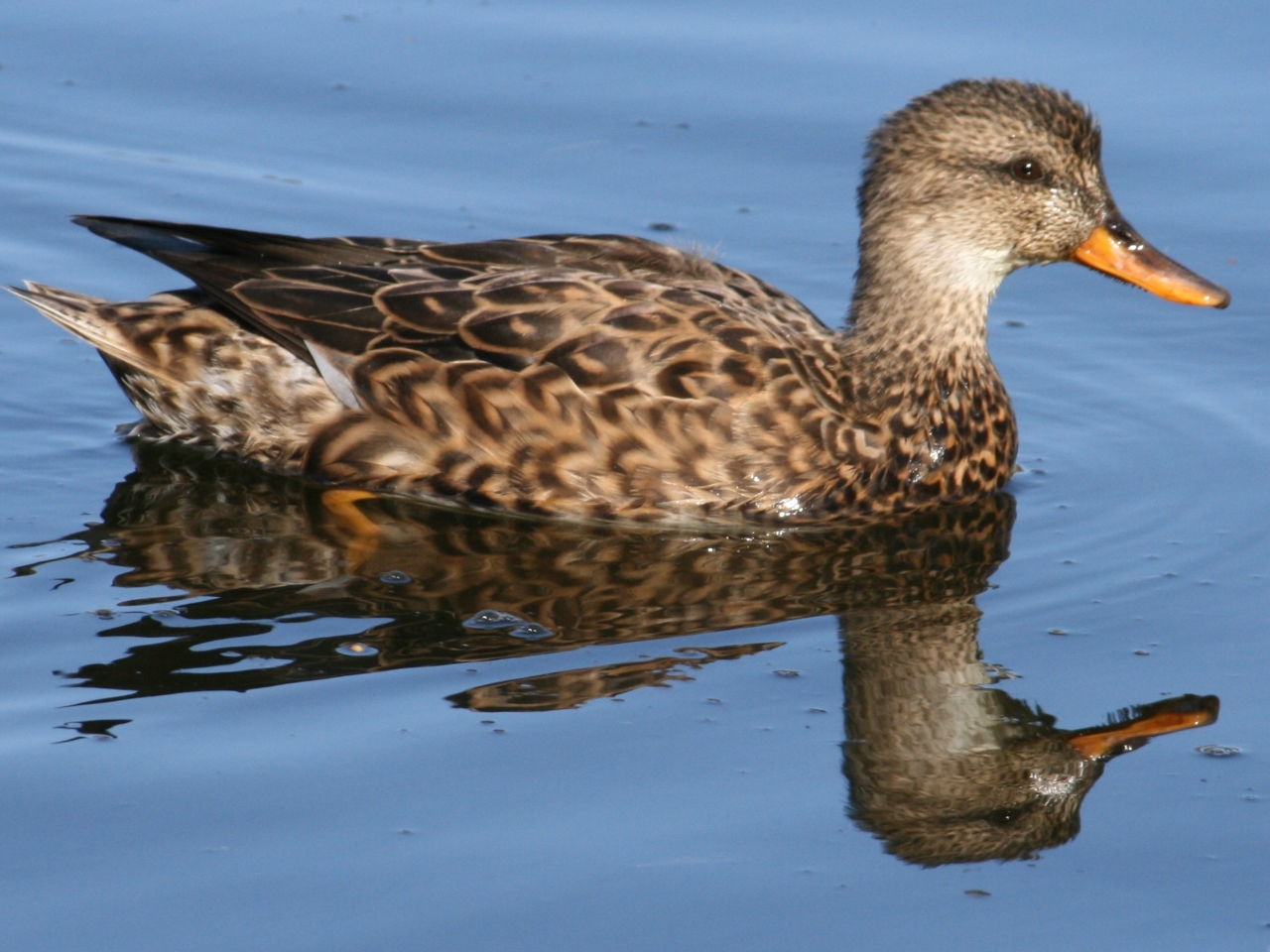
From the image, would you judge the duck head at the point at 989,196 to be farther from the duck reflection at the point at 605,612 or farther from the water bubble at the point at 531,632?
the water bubble at the point at 531,632

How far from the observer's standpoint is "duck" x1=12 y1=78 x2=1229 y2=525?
8680 mm

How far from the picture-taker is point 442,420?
8.84 m

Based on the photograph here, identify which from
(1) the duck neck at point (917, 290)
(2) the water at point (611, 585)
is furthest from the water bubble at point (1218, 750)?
(1) the duck neck at point (917, 290)

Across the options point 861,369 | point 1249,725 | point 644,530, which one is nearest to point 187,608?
point 644,530

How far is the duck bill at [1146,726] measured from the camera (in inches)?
275

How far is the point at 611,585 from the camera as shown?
8.18 m

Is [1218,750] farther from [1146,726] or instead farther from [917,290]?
[917,290]

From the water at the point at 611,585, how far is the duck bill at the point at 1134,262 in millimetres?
787

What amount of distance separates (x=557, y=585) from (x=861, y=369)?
5.66 ft


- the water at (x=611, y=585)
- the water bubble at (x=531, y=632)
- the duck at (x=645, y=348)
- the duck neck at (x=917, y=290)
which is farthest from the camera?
the duck neck at (x=917, y=290)

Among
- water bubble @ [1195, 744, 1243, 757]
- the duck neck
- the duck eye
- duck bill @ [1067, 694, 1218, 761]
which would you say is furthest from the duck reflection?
the duck eye

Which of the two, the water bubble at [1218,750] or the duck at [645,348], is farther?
the duck at [645,348]

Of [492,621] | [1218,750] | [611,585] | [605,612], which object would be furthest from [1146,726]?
[492,621]

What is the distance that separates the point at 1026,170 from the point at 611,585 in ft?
8.18
